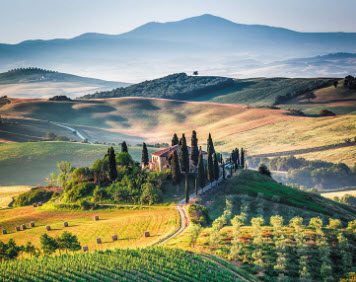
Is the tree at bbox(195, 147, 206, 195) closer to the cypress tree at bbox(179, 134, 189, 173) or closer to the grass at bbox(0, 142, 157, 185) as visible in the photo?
the cypress tree at bbox(179, 134, 189, 173)

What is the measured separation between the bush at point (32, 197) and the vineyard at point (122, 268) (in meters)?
46.3

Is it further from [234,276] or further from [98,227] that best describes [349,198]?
[234,276]

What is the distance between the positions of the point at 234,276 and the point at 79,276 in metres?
15.3

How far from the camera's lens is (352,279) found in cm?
5703

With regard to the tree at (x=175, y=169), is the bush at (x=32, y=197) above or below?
below

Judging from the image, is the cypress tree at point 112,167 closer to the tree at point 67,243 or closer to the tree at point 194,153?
the tree at point 194,153

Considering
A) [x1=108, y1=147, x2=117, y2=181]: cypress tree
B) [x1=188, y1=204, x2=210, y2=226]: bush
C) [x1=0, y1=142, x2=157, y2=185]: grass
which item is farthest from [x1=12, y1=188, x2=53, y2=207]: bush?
[x1=188, y1=204, x2=210, y2=226]: bush

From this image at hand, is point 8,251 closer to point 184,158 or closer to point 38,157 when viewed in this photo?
point 184,158

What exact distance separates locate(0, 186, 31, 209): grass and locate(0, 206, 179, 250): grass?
1085cm

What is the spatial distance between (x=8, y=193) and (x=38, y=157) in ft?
119

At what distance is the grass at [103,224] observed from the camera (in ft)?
225

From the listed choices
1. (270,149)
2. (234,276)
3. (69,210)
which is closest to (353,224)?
Result: (234,276)

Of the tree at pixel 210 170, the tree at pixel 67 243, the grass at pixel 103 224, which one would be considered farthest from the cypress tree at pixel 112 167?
the tree at pixel 67 243

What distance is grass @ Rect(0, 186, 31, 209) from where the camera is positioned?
101750mm
